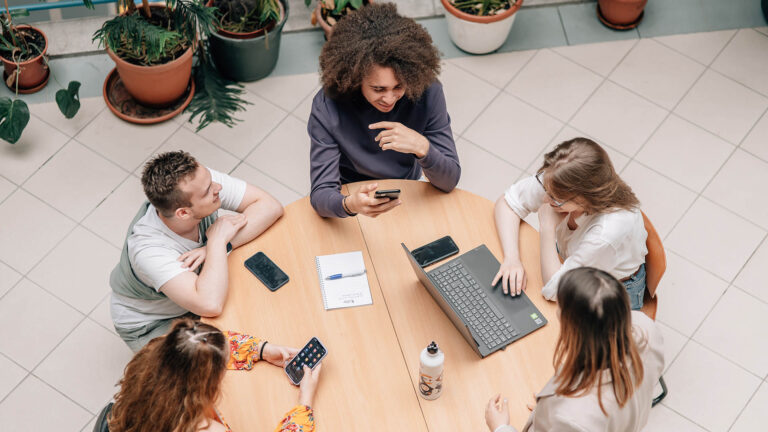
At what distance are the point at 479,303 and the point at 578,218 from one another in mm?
438

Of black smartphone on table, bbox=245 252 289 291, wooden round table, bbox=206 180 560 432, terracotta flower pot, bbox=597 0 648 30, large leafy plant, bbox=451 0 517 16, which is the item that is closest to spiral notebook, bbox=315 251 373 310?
wooden round table, bbox=206 180 560 432

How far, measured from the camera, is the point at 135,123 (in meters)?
3.70

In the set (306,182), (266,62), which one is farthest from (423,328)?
(266,62)

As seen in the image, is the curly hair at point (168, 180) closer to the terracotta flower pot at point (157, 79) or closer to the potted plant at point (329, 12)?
the terracotta flower pot at point (157, 79)

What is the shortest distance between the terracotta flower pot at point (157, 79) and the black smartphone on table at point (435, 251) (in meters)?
1.79

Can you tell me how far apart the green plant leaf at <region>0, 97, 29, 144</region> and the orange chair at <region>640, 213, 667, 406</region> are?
2810 millimetres

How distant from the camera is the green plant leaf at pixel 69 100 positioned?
11.4 feet

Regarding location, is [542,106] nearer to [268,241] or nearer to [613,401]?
[268,241]

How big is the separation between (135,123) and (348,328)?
80.5 inches

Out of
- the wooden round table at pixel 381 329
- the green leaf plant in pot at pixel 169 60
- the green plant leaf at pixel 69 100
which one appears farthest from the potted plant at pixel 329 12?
the wooden round table at pixel 381 329

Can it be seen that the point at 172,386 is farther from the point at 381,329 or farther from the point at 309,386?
the point at 381,329

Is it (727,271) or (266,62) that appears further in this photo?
(266,62)

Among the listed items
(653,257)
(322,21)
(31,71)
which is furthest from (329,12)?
(653,257)

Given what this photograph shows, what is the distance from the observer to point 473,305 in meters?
2.26
